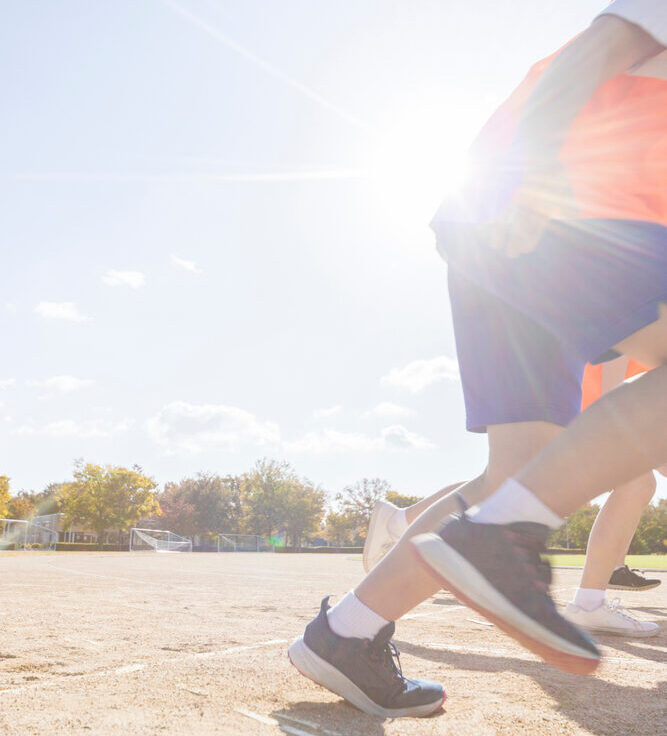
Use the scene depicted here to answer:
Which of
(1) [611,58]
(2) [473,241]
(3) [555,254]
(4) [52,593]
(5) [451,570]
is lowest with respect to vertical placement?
(4) [52,593]

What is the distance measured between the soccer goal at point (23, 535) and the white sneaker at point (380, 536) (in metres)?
23.4

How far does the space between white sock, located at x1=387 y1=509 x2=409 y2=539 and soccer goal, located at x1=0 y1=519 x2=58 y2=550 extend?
77.5ft

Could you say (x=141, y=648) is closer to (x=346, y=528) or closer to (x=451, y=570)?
(x=451, y=570)

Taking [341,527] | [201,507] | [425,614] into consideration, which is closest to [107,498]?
[201,507]

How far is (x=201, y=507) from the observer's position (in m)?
62.6

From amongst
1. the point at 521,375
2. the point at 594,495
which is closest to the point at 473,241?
the point at 521,375

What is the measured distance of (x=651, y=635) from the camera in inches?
112

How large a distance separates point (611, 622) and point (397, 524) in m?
1.08

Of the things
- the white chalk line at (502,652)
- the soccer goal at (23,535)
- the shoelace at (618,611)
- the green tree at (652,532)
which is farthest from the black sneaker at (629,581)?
the green tree at (652,532)

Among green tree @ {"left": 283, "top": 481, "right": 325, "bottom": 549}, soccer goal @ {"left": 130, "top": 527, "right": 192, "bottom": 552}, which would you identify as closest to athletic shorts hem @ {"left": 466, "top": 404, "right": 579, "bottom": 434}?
soccer goal @ {"left": 130, "top": 527, "right": 192, "bottom": 552}

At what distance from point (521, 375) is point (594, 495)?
542 millimetres

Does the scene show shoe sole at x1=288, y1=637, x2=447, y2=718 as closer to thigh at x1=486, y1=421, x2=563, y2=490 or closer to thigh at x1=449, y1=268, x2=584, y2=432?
thigh at x1=486, y1=421, x2=563, y2=490

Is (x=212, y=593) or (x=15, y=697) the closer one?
(x=15, y=697)

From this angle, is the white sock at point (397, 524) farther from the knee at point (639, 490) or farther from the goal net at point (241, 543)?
the goal net at point (241, 543)
